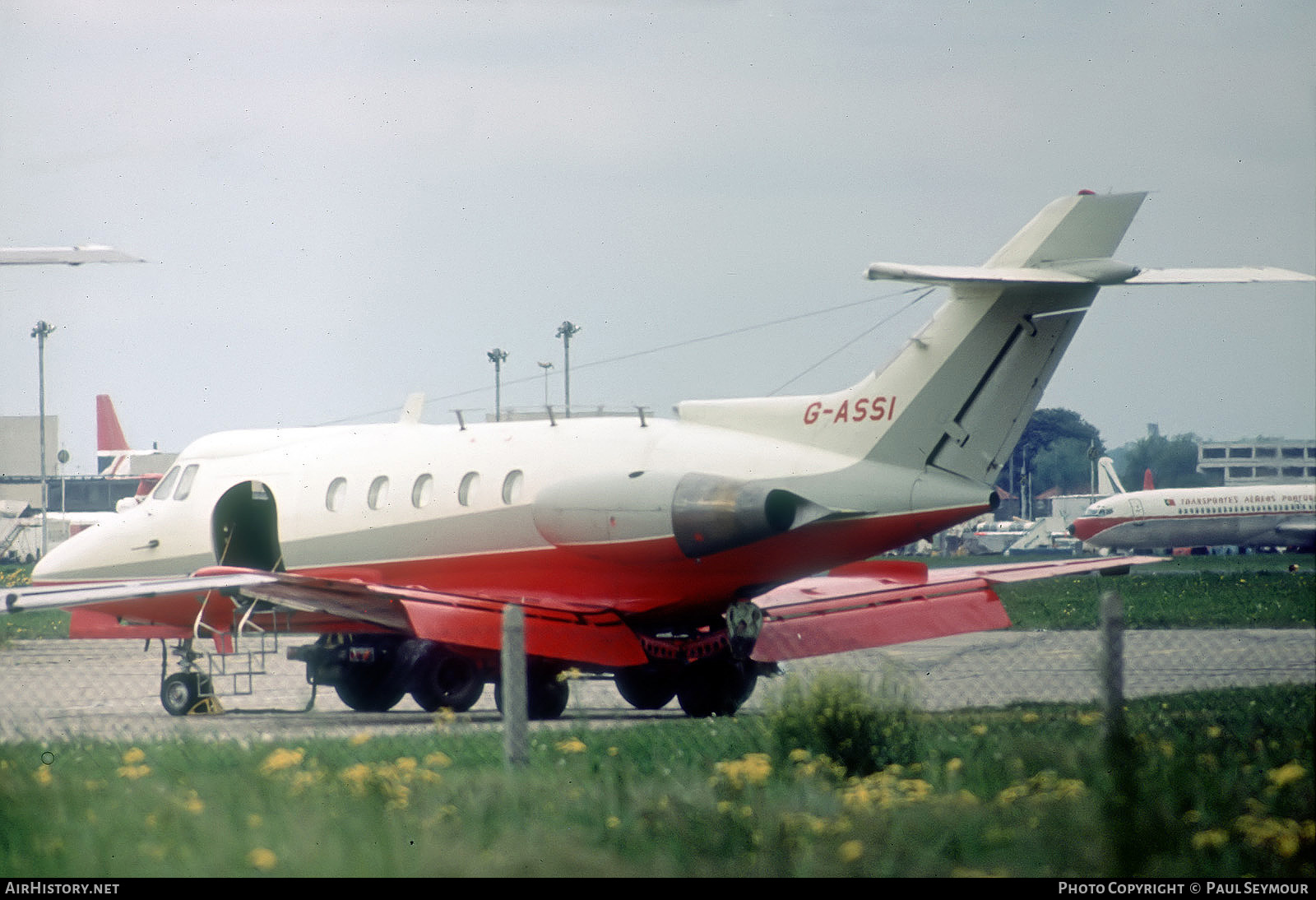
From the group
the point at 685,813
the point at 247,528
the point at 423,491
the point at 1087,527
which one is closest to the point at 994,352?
the point at 423,491

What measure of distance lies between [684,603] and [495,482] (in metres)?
2.43

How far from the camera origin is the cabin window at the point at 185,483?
62.8 ft

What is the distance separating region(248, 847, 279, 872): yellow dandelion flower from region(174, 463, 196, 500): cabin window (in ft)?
42.6

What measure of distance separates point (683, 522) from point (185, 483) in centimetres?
770

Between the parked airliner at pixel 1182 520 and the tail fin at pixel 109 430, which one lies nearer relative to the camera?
the parked airliner at pixel 1182 520

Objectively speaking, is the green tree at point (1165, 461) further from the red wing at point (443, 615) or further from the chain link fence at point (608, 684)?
the red wing at point (443, 615)

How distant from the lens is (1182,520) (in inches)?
2447

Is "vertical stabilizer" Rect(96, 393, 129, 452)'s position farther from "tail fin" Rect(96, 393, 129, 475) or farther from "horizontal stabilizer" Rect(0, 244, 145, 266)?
"horizontal stabilizer" Rect(0, 244, 145, 266)

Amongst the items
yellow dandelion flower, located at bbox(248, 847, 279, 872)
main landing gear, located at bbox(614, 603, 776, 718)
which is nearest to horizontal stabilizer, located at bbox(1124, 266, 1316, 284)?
main landing gear, located at bbox(614, 603, 776, 718)

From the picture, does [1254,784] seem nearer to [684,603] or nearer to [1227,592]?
[684,603]

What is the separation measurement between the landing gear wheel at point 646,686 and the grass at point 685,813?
20.5ft

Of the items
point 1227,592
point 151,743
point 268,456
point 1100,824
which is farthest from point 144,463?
point 1100,824

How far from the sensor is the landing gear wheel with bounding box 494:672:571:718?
16062 mm

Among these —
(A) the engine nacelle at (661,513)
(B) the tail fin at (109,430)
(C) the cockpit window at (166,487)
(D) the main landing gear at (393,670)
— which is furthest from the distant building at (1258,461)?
(B) the tail fin at (109,430)
